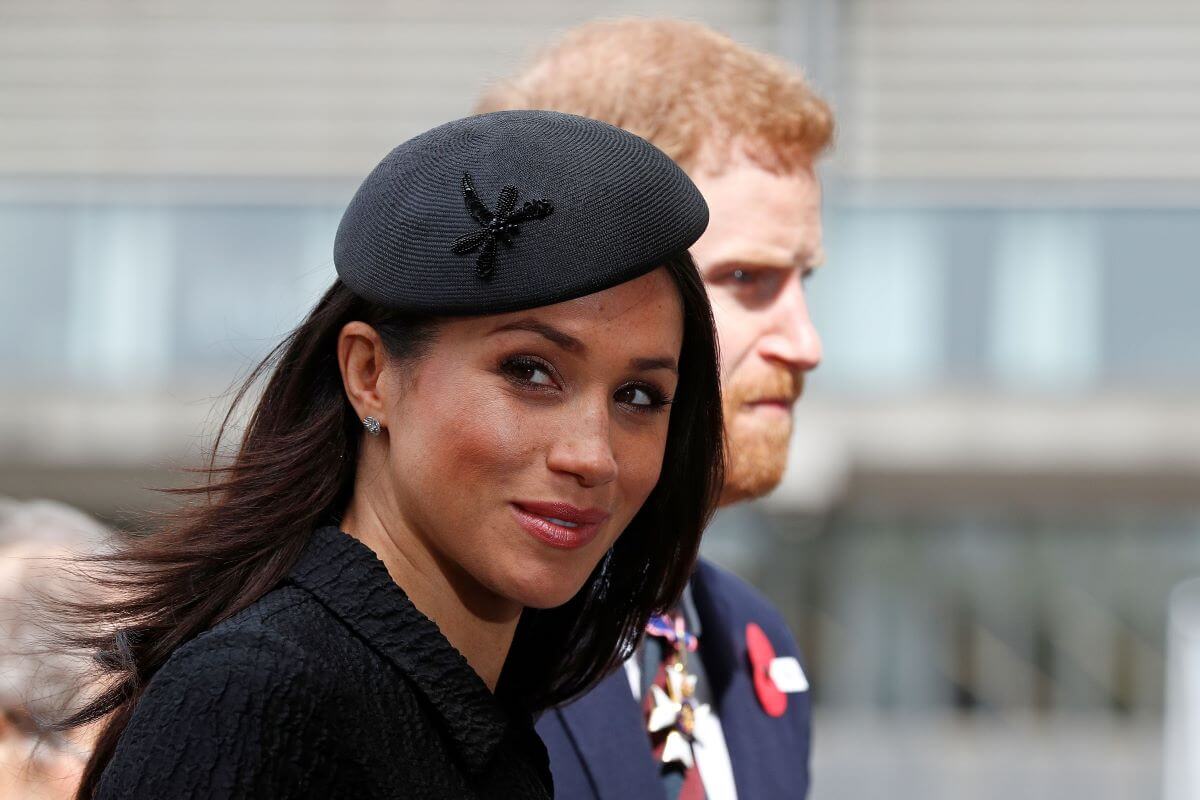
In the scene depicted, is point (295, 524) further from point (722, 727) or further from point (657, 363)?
point (722, 727)

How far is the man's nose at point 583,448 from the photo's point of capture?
1.50 meters

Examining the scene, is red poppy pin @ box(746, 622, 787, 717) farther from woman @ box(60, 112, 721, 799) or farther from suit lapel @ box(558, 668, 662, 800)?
woman @ box(60, 112, 721, 799)

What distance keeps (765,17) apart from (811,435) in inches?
125

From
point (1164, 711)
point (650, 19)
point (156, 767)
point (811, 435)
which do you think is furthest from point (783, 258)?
point (1164, 711)

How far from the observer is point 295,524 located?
1.58 meters

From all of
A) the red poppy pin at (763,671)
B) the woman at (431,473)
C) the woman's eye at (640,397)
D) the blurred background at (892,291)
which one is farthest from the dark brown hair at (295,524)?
the blurred background at (892,291)

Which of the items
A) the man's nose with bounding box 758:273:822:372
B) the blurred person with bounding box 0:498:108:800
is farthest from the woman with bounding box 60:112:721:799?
the man's nose with bounding box 758:273:822:372

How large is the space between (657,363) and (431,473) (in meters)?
0.23

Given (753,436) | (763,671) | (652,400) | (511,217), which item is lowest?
(763,671)

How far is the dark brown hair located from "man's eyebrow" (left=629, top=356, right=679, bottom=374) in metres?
0.08

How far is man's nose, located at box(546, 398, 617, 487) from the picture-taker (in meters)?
1.50

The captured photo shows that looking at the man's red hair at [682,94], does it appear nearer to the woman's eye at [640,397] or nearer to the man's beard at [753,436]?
the man's beard at [753,436]

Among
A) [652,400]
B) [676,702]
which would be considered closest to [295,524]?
[652,400]

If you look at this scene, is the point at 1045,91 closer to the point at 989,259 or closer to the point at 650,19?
the point at 989,259
